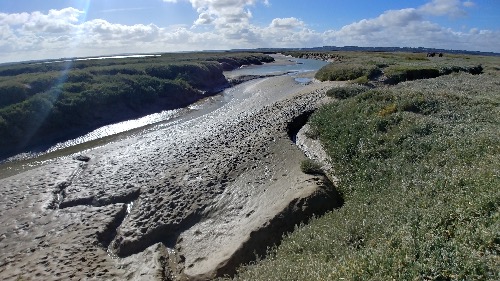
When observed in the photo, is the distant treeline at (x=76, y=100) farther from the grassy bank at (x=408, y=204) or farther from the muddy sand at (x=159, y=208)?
the grassy bank at (x=408, y=204)

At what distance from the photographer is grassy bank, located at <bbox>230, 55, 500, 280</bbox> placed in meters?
7.48

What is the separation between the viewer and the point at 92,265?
1417cm

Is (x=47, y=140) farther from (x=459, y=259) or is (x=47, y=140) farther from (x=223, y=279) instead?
(x=459, y=259)

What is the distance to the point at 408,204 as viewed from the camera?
436 inches

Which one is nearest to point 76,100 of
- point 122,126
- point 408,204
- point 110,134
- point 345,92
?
point 122,126

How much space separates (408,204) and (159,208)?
34.6 feet

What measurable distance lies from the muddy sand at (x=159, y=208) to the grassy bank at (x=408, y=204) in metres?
1.87

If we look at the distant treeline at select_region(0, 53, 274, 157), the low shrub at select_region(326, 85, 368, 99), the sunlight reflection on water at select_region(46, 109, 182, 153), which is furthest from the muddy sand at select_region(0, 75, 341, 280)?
the low shrub at select_region(326, 85, 368, 99)

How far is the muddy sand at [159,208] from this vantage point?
45.8ft

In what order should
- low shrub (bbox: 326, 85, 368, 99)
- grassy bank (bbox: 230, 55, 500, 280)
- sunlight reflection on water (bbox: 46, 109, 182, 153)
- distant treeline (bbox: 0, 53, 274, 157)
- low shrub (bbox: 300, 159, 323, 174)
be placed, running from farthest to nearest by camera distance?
1. low shrub (bbox: 326, 85, 368, 99)
2. distant treeline (bbox: 0, 53, 274, 157)
3. sunlight reflection on water (bbox: 46, 109, 182, 153)
4. low shrub (bbox: 300, 159, 323, 174)
5. grassy bank (bbox: 230, 55, 500, 280)

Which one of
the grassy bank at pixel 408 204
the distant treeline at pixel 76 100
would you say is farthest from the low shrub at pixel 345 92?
the distant treeline at pixel 76 100

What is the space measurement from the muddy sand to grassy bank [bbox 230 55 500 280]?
187 cm

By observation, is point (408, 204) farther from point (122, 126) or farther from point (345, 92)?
point (122, 126)

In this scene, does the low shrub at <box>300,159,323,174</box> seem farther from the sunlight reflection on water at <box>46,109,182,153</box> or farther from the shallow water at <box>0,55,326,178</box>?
the sunlight reflection on water at <box>46,109,182,153</box>
